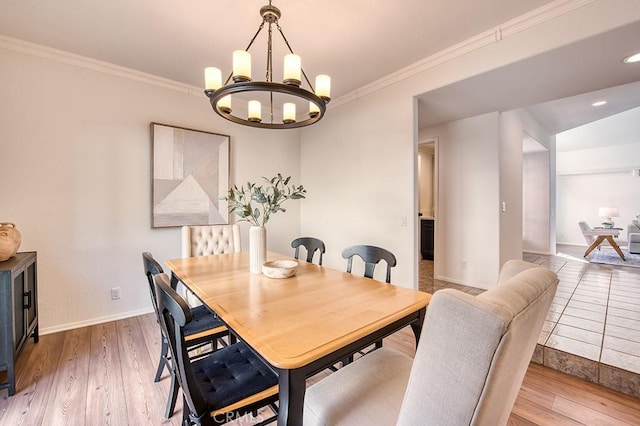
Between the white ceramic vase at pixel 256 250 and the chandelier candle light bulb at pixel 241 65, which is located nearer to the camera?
the chandelier candle light bulb at pixel 241 65

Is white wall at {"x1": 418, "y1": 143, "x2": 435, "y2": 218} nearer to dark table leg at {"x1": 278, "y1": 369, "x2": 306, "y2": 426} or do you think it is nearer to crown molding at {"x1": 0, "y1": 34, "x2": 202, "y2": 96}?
crown molding at {"x1": 0, "y1": 34, "x2": 202, "y2": 96}

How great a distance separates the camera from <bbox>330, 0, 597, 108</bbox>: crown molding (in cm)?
196

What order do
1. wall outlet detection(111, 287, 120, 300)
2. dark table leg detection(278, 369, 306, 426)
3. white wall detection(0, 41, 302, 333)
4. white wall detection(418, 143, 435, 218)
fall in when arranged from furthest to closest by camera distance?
white wall detection(418, 143, 435, 218), wall outlet detection(111, 287, 120, 300), white wall detection(0, 41, 302, 333), dark table leg detection(278, 369, 306, 426)

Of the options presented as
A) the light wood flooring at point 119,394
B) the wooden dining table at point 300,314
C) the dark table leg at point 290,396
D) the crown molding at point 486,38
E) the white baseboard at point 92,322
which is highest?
the crown molding at point 486,38

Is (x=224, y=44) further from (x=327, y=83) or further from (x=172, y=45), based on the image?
(x=327, y=83)

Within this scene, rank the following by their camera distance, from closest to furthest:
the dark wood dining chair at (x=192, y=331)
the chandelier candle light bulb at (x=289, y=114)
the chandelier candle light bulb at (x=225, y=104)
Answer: the dark wood dining chair at (x=192, y=331) → the chandelier candle light bulb at (x=225, y=104) → the chandelier candle light bulb at (x=289, y=114)

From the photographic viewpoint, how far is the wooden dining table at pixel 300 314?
89cm

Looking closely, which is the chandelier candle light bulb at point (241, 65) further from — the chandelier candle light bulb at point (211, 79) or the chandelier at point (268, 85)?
the chandelier candle light bulb at point (211, 79)

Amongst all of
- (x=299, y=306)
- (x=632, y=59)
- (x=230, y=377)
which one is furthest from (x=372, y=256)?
(x=632, y=59)

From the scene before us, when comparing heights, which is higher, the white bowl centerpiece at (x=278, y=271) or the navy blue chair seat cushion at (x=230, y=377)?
the white bowl centerpiece at (x=278, y=271)

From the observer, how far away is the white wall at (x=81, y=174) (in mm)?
2447

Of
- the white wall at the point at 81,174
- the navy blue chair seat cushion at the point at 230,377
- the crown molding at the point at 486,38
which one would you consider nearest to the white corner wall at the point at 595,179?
the crown molding at the point at 486,38

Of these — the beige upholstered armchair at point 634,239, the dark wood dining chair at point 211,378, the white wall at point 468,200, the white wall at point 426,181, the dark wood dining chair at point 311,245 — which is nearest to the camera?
the dark wood dining chair at point 211,378

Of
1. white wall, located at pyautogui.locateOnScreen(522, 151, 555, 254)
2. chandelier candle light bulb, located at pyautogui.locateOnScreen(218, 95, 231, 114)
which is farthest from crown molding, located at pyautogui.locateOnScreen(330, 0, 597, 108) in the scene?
white wall, located at pyautogui.locateOnScreen(522, 151, 555, 254)
